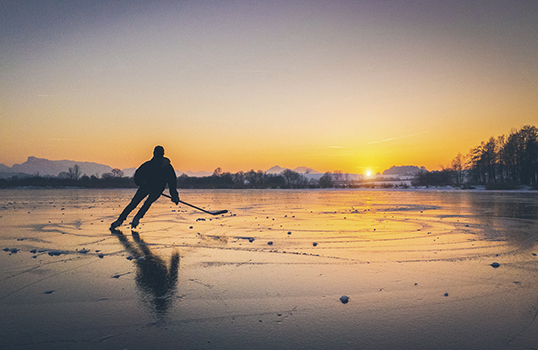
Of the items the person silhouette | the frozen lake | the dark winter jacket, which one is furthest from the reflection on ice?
the dark winter jacket

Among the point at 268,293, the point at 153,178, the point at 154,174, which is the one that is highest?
the point at 154,174

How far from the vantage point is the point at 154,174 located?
389 inches

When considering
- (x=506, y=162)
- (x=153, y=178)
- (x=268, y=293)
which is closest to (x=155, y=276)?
(x=268, y=293)

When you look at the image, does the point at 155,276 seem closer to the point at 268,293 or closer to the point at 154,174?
the point at 268,293

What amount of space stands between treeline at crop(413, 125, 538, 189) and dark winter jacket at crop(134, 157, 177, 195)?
63269 mm

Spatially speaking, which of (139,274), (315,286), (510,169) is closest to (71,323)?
(139,274)

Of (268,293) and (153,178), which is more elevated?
(153,178)

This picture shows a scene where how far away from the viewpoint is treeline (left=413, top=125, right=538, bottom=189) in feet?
219

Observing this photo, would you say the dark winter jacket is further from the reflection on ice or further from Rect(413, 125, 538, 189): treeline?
Rect(413, 125, 538, 189): treeline

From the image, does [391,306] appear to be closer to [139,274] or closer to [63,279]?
[139,274]

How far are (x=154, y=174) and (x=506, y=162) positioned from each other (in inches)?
3473

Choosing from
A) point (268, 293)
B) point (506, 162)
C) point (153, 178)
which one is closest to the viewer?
point (268, 293)

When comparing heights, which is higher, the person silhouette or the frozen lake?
the person silhouette

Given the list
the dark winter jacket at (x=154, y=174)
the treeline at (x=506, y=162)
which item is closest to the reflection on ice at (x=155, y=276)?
the dark winter jacket at (x=154, y=174)
